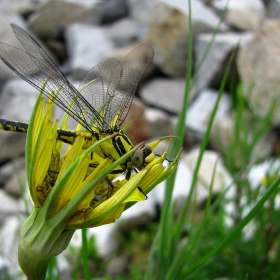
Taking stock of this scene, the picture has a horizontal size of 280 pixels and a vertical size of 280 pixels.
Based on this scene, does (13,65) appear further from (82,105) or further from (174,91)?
(174,91)

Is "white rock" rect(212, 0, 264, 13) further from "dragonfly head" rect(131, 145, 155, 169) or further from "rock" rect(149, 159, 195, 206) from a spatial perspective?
"dragonfly head" rect(131, 145, 155, 169)

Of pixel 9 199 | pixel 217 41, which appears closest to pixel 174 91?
pixel 217 41

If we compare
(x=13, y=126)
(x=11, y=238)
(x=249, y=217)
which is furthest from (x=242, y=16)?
(x=249, y=217)

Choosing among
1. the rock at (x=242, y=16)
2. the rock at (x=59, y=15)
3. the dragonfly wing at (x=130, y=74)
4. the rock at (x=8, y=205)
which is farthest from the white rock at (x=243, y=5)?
the dragonfly wing at (x=130, y=74)

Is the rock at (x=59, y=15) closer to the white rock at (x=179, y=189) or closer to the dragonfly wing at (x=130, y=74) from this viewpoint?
the white rock at (x=179, y=189)

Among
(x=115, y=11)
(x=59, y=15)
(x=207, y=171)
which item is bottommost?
(x=207, y=171)

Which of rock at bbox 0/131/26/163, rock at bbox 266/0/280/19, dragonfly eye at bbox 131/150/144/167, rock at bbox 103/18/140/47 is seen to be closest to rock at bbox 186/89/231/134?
rock at bbox 0/131/26/163

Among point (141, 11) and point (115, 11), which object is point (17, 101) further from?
point (115, 11)
